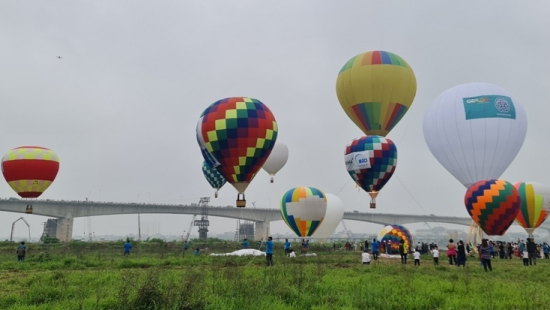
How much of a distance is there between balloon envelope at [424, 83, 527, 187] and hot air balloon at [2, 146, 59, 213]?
32.0 metres

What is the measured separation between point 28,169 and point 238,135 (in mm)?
21626

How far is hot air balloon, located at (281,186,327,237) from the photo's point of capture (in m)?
32.8

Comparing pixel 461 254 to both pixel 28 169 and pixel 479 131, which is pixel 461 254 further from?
pixel 28 169

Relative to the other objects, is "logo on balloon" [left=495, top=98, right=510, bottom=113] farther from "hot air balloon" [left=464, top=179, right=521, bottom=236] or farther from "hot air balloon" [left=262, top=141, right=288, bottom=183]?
"hot air balloon" [left=262, top=141, right=288, bottom=183]

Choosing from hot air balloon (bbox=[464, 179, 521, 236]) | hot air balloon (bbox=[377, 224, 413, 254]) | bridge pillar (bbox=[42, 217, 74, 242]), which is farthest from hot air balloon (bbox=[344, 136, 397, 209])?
bridge pillar (bbox=[42, 217, 74, 242])

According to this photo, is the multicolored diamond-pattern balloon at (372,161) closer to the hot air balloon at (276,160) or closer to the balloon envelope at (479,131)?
the balloon envelope at (479,131)

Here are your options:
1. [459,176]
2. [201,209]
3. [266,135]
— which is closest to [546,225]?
[201,209]

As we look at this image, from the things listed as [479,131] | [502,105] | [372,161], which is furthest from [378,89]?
[502,105]

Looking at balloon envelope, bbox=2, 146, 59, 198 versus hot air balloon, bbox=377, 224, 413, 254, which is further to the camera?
balloon envelope, bbox=2, 146, 59, 198

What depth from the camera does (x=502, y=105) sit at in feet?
92.9

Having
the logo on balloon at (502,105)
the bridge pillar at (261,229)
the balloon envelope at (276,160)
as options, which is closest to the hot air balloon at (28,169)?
the balloon envelope at (276,160)

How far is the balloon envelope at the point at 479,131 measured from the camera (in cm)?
2794

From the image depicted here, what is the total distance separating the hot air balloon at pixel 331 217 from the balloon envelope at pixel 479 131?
76.3 ft

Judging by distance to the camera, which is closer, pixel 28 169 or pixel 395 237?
pixel 395 237
